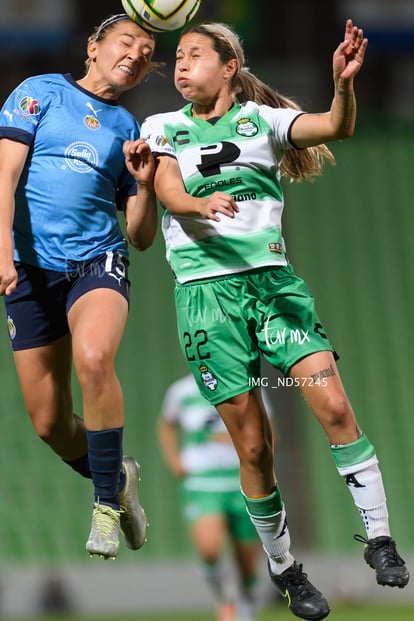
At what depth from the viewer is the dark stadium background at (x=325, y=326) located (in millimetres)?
11648

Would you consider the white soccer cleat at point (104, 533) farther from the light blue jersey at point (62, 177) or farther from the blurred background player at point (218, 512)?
the blurred background player at point (218, 512)

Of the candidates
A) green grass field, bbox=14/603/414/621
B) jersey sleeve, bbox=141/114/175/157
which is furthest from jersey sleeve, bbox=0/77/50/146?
green grass field, bbox=14/603/414/621

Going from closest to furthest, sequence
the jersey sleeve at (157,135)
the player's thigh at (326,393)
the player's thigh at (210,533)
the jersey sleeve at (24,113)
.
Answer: the player's thigh at (326,393), the jersey sleeve at (157,135), the jersey sleeve at (24,113), the player's thigh at (210,533)

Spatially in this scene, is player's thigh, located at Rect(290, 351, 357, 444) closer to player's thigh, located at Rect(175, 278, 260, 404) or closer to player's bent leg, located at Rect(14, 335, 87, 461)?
player's thigh, located at Rect(175, 278, 260, 404)

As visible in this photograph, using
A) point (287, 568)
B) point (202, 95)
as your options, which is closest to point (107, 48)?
point (202, 95)

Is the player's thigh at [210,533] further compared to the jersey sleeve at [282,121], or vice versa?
the player's thigh at [210,533]

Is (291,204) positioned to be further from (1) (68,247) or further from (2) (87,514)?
(1) (68,247)

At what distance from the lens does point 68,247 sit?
5.27 meters

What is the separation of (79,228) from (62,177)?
0.83 feet

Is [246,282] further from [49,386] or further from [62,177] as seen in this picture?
[49,386]

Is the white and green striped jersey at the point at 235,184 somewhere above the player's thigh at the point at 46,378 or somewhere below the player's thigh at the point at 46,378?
above

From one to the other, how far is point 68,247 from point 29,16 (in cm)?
978

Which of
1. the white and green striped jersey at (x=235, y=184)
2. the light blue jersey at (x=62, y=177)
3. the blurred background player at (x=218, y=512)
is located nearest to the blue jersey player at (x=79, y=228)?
the light blue jersey at (x=62, y=177)

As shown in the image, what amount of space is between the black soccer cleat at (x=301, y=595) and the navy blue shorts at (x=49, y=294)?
5.08 ft
